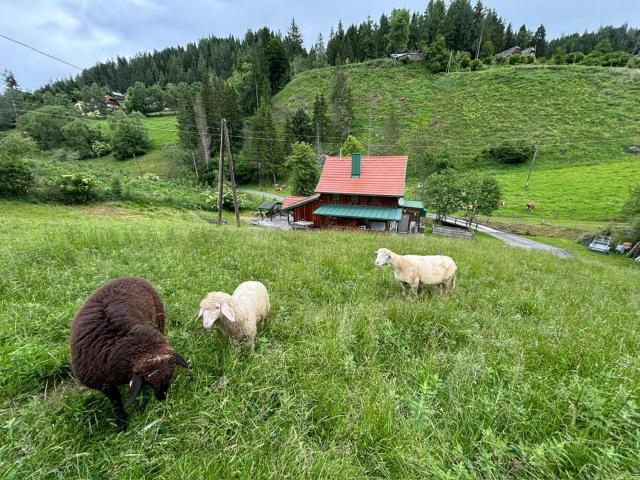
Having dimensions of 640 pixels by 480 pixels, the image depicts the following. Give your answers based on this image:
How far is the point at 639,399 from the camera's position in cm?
256

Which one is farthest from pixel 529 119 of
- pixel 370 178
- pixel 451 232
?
pixel 370 178

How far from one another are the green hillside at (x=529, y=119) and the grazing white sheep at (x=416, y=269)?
4133cm

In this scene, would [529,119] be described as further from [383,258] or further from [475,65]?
[383,258]

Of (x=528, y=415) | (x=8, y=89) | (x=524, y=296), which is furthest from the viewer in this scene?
(x=8, y=89)

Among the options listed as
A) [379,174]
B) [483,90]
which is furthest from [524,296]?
[483,90]

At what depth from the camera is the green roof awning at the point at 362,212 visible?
84.0ft

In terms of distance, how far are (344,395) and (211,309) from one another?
1.99 metres

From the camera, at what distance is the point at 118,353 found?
2.59 m

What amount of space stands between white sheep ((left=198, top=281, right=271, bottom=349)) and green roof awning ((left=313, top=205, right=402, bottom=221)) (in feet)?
73.6

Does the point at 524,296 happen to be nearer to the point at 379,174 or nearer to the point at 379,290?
the point at 379,290

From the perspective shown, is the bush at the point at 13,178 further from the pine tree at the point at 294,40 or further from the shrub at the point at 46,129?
the pine tree at the point at 294,40

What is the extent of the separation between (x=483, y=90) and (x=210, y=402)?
9257 cm

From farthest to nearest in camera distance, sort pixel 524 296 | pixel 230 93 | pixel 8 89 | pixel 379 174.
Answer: pixel 8 89 < pixel 230 93 < pixel 379 174 < pixel 524 296

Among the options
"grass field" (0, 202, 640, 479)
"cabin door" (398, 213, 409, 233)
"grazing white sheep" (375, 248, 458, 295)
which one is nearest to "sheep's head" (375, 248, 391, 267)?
"grazing white sheep" (375, 248, 458, 295)
